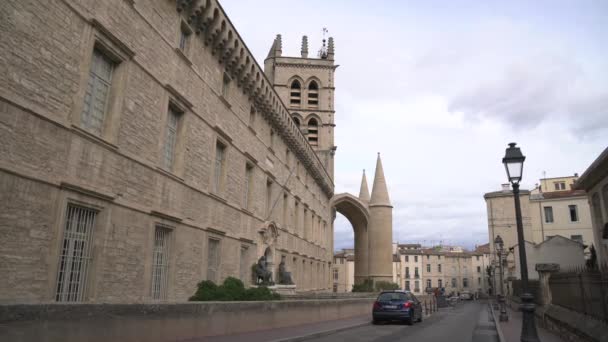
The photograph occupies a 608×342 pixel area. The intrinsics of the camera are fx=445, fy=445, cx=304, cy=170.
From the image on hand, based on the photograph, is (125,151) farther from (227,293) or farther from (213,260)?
(213,260)

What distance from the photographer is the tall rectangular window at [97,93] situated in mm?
9445

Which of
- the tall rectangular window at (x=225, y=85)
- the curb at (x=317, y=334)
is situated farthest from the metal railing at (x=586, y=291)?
the tall rectangular window at (x=225, y=85)

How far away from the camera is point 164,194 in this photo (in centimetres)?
1200

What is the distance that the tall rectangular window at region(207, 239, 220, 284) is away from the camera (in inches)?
591

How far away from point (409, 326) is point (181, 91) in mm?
11396

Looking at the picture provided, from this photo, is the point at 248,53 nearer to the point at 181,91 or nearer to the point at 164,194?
the point at 181,91

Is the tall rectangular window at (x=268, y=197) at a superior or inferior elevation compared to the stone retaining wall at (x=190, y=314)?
superior

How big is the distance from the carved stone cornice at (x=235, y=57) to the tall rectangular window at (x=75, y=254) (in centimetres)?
709

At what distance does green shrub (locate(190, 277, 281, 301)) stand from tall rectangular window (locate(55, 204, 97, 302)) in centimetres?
404

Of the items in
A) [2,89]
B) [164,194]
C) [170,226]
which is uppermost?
[2,89]

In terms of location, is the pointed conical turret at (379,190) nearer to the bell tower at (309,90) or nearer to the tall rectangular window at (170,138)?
the bell tower at (309,90)

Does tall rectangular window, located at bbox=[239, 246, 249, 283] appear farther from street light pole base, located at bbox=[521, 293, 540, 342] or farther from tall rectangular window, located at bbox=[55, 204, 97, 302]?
street light pole base, located at bbox=[521, 293, 540, 342]

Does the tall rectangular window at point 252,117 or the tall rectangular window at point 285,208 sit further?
the tall rectangular window at point 285,208

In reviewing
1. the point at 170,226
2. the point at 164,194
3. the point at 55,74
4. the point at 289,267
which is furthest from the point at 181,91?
the point at 289,267
